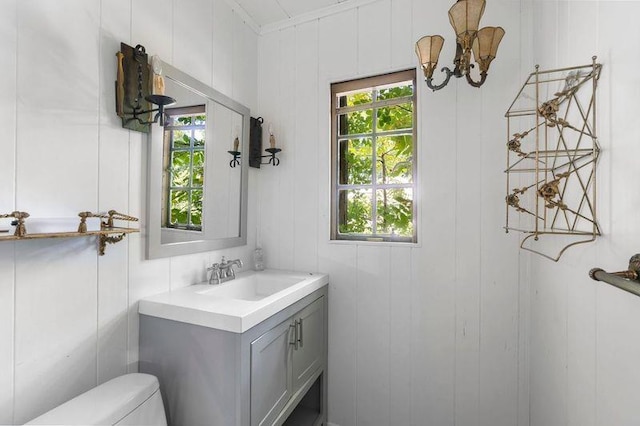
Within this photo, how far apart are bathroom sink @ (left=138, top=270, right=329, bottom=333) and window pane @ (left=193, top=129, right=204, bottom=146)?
2.36 ft

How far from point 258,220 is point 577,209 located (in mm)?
1630

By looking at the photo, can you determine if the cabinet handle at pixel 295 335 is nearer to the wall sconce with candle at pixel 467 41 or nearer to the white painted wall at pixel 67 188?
the white painted wall at pixel 67 188

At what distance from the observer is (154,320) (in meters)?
1.20

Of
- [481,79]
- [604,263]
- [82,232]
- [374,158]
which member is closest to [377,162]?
[374,158]

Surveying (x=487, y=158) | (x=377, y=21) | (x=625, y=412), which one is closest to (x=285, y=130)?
(x=377, y=21)

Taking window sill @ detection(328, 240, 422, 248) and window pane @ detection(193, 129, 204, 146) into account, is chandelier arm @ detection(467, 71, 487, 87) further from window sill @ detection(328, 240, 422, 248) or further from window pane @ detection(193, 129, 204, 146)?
window pane @ detection(193, 129, 204, 146)

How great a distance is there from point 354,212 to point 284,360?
92 centimetres

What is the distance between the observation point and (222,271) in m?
1.57

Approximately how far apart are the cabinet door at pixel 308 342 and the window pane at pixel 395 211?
0.57 m

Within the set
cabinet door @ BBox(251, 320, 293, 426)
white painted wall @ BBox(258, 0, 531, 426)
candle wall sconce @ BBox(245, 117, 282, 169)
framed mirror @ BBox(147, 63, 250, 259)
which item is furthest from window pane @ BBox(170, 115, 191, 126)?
cabinet door @ BBox(251, 320, 293, 426)

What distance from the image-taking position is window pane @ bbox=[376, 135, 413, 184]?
1.70m

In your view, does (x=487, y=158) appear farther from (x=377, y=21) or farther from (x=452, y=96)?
(x=377, y=21)

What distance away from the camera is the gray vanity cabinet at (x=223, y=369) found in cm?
104

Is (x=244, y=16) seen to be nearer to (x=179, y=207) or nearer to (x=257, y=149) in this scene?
(x=257, y=149)
